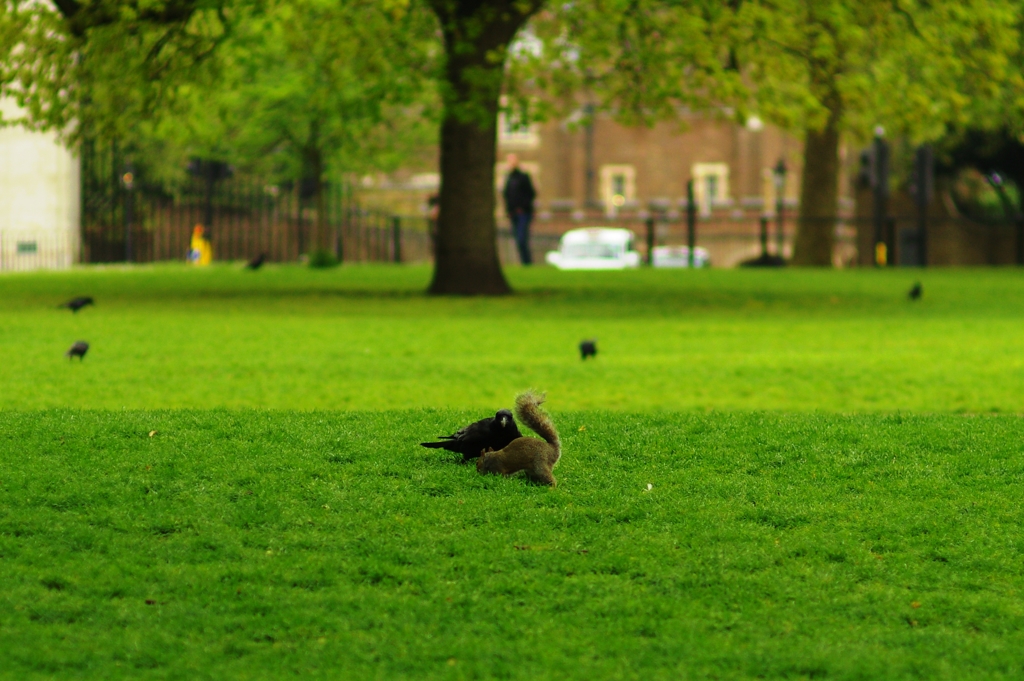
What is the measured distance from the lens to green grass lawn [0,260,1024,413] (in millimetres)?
11305

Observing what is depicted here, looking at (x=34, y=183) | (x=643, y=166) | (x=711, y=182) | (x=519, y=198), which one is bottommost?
(x=519, y=198)

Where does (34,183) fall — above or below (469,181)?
above

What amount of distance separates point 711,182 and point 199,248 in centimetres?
3602

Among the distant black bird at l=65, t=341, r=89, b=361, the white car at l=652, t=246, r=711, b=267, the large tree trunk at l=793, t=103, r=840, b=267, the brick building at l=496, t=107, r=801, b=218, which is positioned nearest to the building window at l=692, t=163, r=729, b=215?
the brick building at l=496, t=107, r=801, b=218

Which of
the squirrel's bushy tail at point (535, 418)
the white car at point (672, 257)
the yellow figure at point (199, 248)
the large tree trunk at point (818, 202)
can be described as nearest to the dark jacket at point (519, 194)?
the large tree trunk at point (818, 202)

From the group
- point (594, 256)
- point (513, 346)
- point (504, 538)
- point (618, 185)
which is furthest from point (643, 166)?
point (504, 538)

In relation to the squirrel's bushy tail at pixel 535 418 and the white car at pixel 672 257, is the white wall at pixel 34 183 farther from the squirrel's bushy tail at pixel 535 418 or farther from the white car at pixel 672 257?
the squirrel's bushy tail at pixel 535 418

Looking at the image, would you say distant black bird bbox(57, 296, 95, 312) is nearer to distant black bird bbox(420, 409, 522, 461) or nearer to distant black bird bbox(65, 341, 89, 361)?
distant black bird bbox(65, 341, 89, 361)

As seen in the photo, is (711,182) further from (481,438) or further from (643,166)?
(481,438)

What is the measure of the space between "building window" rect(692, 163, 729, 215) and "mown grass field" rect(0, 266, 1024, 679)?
2251 inches

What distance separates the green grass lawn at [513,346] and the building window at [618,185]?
142 feet

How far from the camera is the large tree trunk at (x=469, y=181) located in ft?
71.1

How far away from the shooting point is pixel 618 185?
69688 millimetres

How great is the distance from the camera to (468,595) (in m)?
5.60
